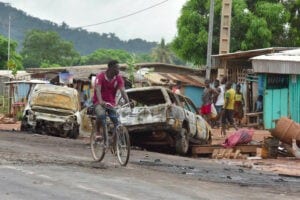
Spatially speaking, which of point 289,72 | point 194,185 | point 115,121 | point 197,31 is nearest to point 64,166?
point 115,121

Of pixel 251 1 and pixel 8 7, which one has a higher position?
pixel 8 7

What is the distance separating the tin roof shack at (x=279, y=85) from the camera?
25.0 m

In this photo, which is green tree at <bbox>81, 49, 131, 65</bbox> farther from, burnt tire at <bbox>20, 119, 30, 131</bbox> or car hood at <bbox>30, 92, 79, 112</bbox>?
burnt tire at <bbox>20, 119, 30, 131</bbox>

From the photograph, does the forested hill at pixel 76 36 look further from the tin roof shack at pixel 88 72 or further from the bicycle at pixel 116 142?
the bicycle at pixel 116 142

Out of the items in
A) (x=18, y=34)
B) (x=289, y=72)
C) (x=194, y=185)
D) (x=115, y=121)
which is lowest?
(x=194, y=185)

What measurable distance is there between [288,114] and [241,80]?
23.7ft

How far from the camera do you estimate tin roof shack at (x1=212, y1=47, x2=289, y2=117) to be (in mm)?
30438

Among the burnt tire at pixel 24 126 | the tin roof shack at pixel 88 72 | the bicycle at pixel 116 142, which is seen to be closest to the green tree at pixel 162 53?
the tin roof shack at pixel 88 72

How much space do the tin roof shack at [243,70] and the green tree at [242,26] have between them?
5552 millimetres

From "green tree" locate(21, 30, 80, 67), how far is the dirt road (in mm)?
87052

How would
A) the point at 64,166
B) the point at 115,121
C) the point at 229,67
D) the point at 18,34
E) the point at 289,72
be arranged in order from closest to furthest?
the point at 64,166
the point at 115,121
the point at 289,72
the point at 229,67
the point at 18,34

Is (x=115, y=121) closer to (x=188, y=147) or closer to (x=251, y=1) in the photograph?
(x=188, y=147)

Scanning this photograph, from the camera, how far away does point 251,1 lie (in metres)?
39.8

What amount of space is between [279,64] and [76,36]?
148 metres
